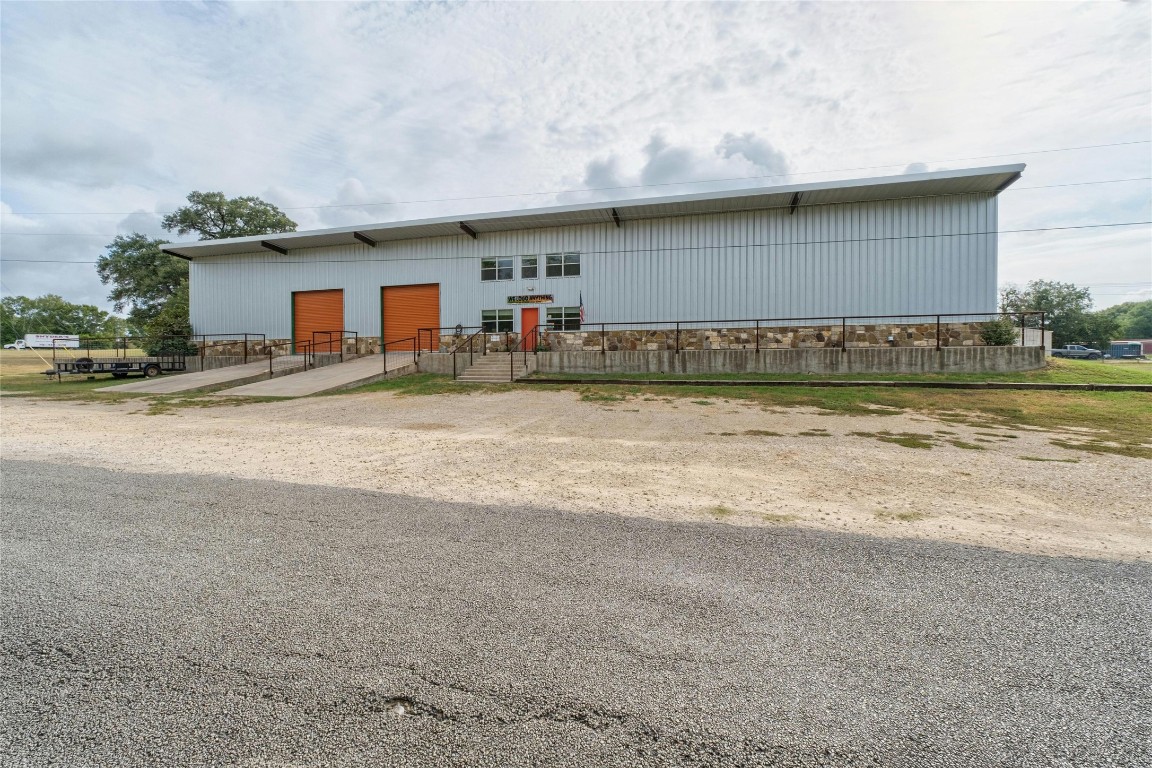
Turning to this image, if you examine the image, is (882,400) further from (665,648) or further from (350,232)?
(350,232)

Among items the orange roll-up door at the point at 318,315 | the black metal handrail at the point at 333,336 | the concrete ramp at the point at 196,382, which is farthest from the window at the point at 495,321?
the concrete ramp at the point at 196,382

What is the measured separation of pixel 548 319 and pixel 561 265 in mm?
2659

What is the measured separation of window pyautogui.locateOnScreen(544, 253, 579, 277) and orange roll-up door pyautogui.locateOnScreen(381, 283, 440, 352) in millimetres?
5946

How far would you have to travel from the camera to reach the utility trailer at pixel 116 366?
2314 cm

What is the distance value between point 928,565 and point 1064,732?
5.50ft

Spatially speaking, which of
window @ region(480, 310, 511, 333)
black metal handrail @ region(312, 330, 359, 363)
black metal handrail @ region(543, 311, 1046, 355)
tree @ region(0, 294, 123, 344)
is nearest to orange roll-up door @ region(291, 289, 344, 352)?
black metal handrail @ region(312, 330, 359, 363)

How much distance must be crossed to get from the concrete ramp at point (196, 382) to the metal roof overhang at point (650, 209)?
8.43 metres

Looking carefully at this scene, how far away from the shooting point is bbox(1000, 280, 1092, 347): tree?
59656 millimetres

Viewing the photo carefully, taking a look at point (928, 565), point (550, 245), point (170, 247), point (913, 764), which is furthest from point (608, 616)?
point (170, 247)

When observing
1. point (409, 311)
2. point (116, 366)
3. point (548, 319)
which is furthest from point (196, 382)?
point (548, 319)

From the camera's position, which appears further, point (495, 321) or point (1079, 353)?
point (1079, 353)

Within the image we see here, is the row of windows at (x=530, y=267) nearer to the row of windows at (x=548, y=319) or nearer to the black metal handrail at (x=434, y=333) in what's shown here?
the row of windows at (x=548, y=319)

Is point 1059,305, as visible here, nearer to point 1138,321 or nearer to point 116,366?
point 1138,321

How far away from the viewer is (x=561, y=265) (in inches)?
949
